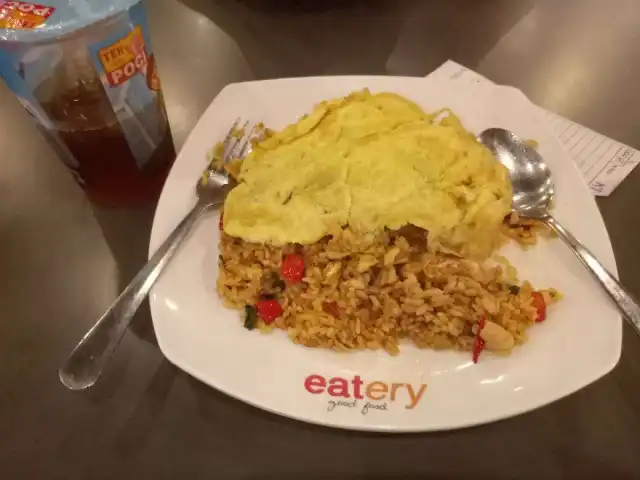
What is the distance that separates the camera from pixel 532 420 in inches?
38.7

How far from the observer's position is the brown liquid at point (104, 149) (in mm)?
1102

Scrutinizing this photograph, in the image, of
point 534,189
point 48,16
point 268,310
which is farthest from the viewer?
point 534,189

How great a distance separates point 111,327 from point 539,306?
2.35 feet

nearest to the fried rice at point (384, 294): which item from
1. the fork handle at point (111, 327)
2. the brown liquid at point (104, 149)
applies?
the fork handle at point (111, 327)

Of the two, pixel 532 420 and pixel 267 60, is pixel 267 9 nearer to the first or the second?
pixel 267 60

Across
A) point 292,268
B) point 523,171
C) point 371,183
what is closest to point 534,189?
point 523,171

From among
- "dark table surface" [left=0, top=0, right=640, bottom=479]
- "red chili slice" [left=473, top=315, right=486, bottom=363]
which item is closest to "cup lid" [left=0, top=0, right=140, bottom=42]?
"dark table surface" [left=0, top=0, right=640, bottom=479]

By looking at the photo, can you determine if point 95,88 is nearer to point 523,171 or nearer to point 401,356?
point 401,356

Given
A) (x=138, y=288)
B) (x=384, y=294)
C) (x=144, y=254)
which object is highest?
(x=384, y=294)

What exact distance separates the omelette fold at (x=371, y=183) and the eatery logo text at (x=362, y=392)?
0.24 m

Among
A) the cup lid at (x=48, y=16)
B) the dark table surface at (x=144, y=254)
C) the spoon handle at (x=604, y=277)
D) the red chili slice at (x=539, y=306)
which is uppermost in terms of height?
the cup lid at (x=48, y=16)

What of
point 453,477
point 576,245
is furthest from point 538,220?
point 453,477

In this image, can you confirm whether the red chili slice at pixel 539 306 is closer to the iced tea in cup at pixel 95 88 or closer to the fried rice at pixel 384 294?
the fried rice at pixel 384 294

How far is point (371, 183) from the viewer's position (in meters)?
1.05
